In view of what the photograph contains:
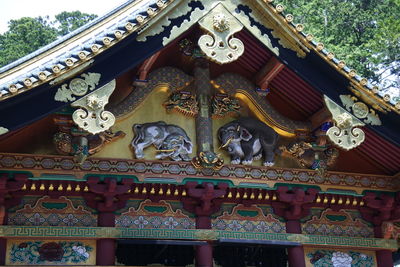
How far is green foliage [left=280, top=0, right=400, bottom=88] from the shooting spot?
2591cm

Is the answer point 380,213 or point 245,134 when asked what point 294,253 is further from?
point 245,134

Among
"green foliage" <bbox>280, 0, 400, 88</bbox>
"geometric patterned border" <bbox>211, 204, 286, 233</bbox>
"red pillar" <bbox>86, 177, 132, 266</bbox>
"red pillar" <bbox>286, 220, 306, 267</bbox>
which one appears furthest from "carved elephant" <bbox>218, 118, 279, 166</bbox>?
"green foliage" <bbox>280, 0, 400, 88</bbox>

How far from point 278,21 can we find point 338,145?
2.05 meters

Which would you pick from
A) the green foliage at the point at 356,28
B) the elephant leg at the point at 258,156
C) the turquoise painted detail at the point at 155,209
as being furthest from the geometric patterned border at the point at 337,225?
the green foliage at the point at 356,28

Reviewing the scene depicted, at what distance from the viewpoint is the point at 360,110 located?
35.2 ft

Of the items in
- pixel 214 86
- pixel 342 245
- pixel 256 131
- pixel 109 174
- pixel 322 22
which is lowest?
pixel 342 245

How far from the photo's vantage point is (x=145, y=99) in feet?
35.8

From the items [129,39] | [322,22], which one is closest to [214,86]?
[129,39]

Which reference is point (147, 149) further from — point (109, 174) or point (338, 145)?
point (338, 145)

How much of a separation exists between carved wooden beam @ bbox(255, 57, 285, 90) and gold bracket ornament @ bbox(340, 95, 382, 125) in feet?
3.61

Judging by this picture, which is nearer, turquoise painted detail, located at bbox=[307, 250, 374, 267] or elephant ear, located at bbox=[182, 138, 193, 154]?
elephant ear, located at bbox=[182, 138, 193, 154]

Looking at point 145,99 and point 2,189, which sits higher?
point 145,99

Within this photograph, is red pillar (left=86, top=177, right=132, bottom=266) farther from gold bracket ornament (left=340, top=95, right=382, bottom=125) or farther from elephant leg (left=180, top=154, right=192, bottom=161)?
gold bracket ornament (left=340, top=95, right=382, bottom=125)

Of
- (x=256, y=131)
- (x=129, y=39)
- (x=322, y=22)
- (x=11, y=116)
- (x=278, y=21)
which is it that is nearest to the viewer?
(x=11, y=116)
